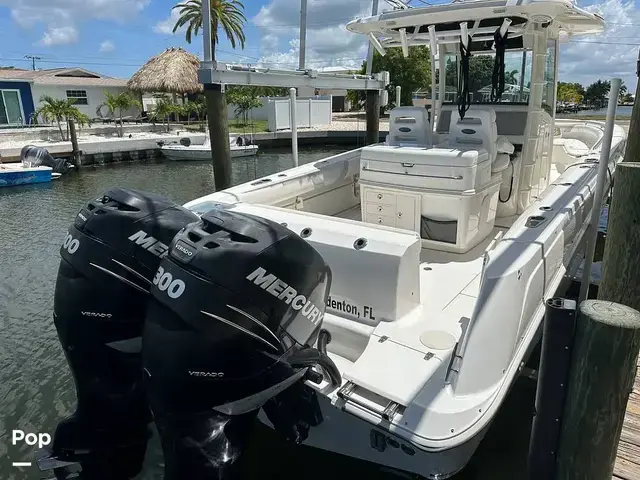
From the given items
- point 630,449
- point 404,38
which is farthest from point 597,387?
point 404,38

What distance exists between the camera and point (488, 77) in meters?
4.90

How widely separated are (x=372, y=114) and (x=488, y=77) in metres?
6.07

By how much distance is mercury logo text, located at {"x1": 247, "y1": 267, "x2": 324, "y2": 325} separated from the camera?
2.09 metres

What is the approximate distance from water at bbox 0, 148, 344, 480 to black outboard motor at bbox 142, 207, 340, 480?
1.16 m

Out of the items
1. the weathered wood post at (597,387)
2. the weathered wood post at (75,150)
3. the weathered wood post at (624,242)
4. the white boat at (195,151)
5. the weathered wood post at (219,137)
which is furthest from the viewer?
the white boat at (195,151)

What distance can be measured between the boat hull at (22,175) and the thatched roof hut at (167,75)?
39.0 ft

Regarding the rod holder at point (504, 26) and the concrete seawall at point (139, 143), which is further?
the concrete seawall at point (139, 143)

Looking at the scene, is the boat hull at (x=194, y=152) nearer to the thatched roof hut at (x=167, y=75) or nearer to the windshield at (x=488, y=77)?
the thatched roof hut at (x=167, y=75)

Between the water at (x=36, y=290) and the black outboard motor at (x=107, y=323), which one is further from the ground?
the black outboard motor at (x=107, y=323)

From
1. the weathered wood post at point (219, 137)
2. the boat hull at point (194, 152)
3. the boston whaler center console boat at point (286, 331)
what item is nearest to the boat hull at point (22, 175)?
the boat hull at point (194, 152)

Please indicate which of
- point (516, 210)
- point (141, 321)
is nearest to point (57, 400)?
point (141, 321)

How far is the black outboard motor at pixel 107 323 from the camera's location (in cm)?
240

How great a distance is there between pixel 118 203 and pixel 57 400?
2269 mm

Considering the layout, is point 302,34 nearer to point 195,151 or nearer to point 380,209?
point 380,209
